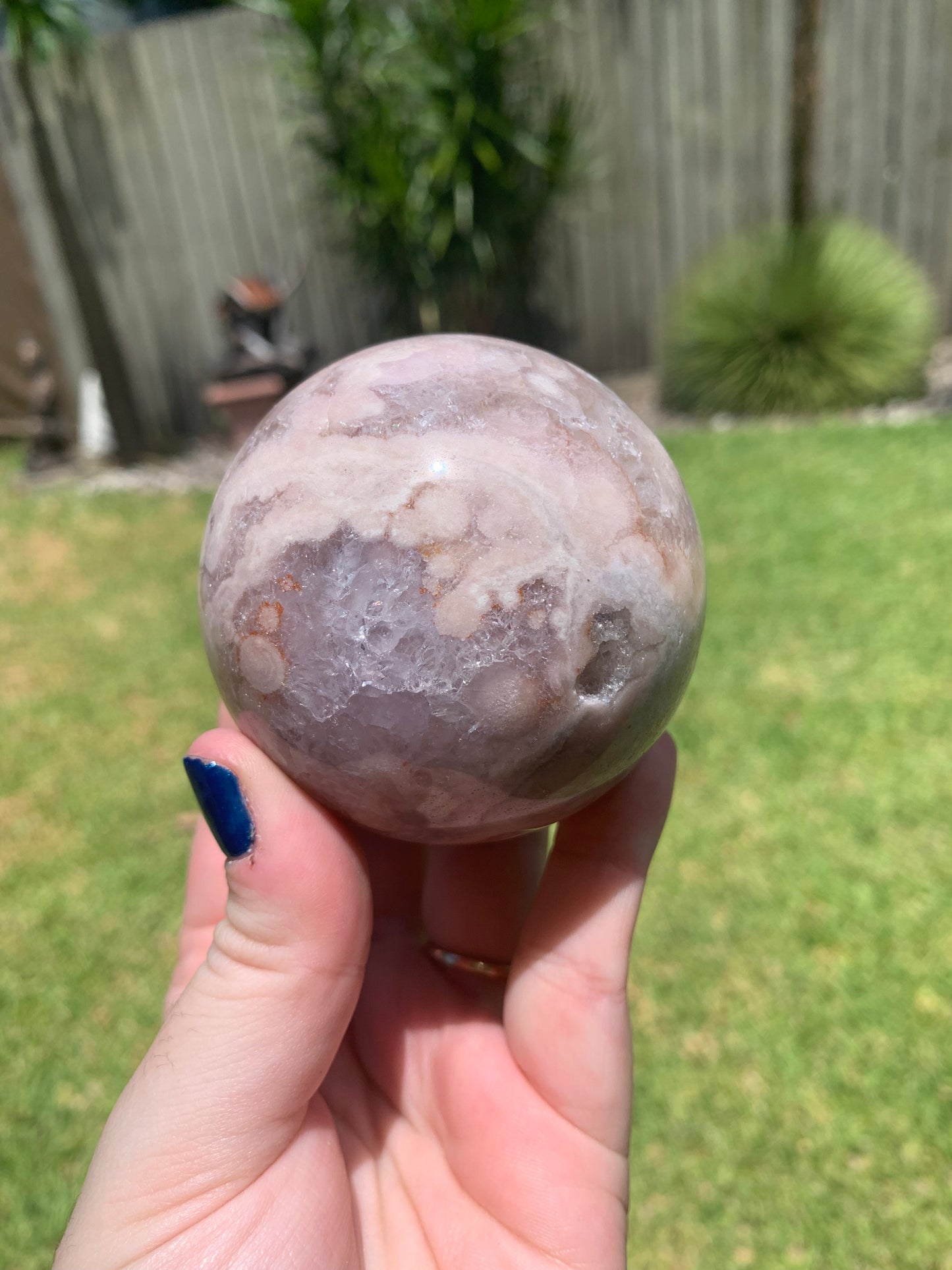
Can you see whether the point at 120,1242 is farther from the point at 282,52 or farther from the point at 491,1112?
the point at 282,52

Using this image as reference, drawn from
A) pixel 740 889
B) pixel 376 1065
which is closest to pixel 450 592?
pixel 376 1065

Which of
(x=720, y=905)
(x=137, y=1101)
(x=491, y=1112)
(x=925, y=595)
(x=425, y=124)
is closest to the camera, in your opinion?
(x=137, y=1101)

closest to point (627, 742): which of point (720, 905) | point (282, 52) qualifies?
point (720, 905)

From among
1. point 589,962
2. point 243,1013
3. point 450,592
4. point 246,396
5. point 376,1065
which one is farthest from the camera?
point 246,396

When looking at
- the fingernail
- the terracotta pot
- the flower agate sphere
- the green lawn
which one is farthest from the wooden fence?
the fingernail

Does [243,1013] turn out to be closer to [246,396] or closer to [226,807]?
[226,807]

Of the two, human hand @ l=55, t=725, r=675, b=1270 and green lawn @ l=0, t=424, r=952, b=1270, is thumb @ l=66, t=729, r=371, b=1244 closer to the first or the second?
human hand @ l=55, t=725, r=675, b=1270

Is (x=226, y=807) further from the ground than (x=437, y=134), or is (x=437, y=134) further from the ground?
(x=437, y=134)
